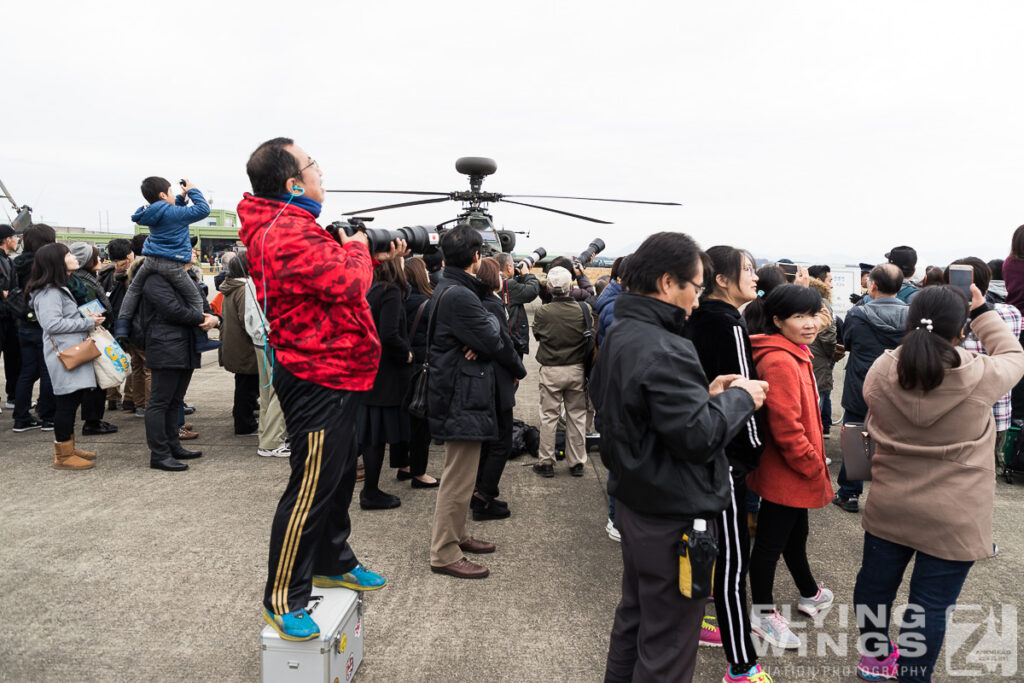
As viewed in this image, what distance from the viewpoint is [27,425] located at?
6113 mm

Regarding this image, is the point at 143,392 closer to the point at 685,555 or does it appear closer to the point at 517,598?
the point at 517,598

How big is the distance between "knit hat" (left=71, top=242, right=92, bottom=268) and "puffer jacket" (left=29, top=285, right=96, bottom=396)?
29.2 inches

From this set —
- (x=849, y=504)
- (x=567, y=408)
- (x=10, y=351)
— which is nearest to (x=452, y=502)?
(x=567, y=408)

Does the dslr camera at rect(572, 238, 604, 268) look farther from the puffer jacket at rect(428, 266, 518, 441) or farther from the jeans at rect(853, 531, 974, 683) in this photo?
the jeans at rect(853, 531, 974, 683)

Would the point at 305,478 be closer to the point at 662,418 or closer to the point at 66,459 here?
the point at 662,418

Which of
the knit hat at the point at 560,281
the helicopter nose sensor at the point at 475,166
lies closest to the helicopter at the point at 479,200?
the helicopter nose sensor at the point at 475,166

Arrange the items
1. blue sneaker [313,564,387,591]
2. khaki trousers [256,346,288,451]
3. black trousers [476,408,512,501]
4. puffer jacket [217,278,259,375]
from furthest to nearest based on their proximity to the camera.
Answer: puffer jacket [217,278,259,375], khaki trousers [256,346,288,451], black trousers [476,408,512,501], blue sneaker [313,564,387,591]

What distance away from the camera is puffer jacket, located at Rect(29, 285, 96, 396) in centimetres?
491

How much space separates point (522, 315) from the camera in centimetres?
572

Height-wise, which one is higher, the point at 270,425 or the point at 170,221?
the point at 170,221

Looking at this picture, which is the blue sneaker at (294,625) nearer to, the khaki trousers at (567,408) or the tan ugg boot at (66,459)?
the khaki trousers at (567,408)

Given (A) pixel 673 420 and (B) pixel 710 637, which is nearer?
(A) pixel 673 420

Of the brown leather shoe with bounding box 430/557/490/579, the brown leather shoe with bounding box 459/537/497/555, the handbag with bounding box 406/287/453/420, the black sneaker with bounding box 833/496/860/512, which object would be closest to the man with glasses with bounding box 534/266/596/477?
the brown leather shoe with bounding box 459/537/497/555

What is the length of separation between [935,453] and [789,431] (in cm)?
52
